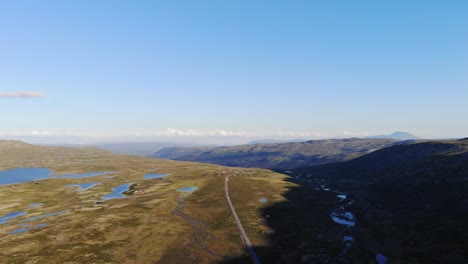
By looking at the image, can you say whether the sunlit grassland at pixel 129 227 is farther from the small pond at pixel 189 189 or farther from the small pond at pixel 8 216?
the small pond at pixel 189 189

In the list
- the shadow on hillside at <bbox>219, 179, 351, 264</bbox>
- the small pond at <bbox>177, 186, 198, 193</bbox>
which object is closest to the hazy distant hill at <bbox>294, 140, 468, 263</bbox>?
the shadow on hillside at <bbox>219, 179, 351, 264</bbox>

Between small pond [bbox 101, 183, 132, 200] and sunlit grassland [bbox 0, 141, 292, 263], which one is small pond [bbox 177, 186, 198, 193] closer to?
sunlit grassland [bbox 0, 141, 292, 263]

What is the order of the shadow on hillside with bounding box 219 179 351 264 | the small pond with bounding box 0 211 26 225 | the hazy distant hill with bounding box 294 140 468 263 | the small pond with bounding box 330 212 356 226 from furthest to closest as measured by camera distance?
the small pond with bounding box 0 211 26 225 < the small pond with bounding box 330 212 356 226 < the hazy distant hill with bounding box 294 140 468 263 < the shadow on hillside with bounding box 219 179 351 264

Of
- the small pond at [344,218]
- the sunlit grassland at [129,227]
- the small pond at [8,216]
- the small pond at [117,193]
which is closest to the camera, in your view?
the sunlit grassland at [129,227]

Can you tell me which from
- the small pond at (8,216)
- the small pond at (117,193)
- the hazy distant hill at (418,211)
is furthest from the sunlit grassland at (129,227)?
the hazy distant hill at (418,211)

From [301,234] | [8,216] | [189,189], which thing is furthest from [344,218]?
[8,216]

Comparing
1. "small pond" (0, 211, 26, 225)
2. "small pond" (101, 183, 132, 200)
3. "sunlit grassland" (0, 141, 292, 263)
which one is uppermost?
"sunlit grassland" (0, 141, 292, 263)
